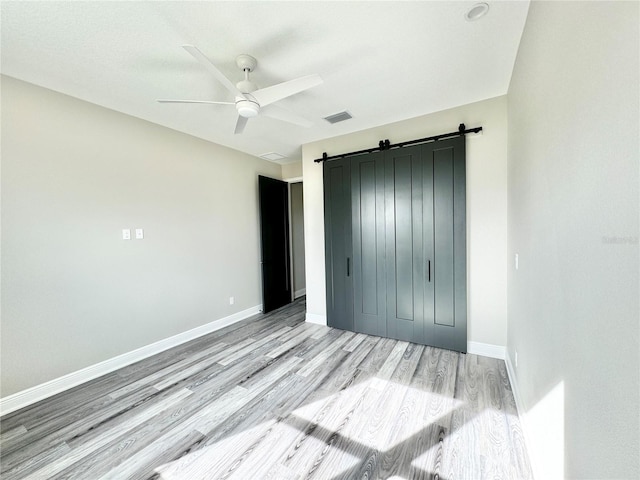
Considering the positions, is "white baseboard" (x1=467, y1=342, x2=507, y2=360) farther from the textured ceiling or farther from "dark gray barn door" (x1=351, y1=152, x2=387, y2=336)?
the textured ceiling

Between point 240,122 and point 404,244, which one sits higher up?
point 240,122

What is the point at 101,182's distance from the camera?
100 inches

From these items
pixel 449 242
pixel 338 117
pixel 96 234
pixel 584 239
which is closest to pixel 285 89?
pixel 338 117

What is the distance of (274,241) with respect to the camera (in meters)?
4.54

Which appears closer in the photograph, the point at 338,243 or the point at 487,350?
the point at 487,350

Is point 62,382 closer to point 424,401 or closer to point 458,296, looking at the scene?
point 424,401

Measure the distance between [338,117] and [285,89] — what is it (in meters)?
1.27

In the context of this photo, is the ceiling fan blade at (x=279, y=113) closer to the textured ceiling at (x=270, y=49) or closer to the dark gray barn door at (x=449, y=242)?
the textured ceiling at (x=270, y=49)

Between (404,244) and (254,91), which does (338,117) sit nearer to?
(254,91)

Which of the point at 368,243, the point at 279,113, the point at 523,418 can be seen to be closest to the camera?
the point at 523,418

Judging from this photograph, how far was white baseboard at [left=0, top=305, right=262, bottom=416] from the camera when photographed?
6.75 ft

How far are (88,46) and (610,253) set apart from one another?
9.80 ft

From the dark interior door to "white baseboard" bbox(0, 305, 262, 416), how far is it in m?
1.03

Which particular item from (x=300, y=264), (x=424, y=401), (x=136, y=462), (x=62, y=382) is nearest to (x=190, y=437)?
(x=136, y=462)
